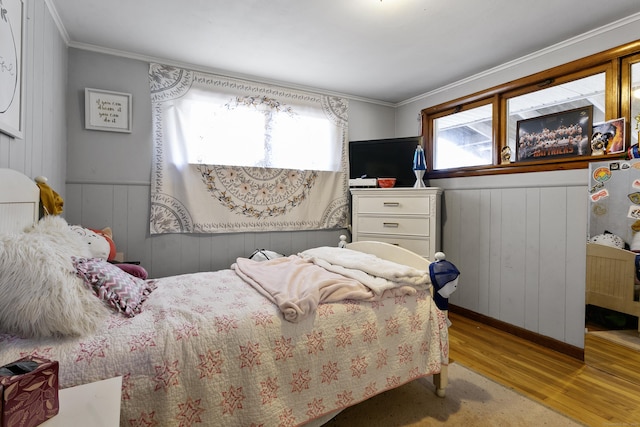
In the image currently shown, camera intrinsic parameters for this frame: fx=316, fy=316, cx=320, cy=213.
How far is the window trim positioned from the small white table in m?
2.94

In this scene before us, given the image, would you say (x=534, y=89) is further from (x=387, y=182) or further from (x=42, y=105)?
(x=42, y=105)

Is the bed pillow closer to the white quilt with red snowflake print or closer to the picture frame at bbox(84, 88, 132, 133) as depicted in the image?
the white quilt with red snowflake print

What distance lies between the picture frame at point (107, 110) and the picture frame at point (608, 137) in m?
3.53

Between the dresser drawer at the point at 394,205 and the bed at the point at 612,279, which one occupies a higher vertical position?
the dresser drawer at the point at 394,205

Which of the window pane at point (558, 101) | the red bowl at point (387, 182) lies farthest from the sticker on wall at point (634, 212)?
the red bowl at point (387, 182)

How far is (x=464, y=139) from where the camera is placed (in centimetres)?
323

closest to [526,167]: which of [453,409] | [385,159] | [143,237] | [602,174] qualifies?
[602,174]

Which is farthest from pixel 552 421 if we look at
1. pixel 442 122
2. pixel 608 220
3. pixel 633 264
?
pixel 442 122

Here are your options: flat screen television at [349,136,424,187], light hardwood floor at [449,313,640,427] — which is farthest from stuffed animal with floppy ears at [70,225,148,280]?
flat screen television at [349,136,424,187]

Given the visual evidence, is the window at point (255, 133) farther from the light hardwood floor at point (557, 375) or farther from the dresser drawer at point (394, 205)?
the light hardwood floor at point (557, 375)

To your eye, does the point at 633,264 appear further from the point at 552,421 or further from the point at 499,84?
the point at 499,84

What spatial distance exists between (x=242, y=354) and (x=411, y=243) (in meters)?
2.10

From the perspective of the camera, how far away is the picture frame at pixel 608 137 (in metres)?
2.09

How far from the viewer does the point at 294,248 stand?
3275 mm
